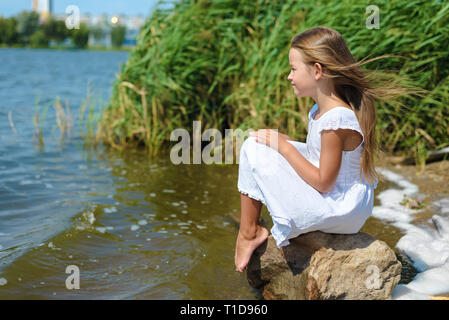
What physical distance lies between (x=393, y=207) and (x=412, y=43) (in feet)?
6.08

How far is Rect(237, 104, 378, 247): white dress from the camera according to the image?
8.26 feet

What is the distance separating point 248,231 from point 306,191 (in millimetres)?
439

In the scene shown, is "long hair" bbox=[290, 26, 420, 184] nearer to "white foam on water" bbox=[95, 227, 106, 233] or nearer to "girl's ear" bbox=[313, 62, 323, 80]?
"girl's ear" bbox=[313, 62, 323, 80]

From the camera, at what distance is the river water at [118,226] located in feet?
10.3

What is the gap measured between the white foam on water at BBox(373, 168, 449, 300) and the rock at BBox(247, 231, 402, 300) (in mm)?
201

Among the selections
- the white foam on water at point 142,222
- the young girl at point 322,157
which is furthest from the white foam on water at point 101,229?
the young girl at point 322,157

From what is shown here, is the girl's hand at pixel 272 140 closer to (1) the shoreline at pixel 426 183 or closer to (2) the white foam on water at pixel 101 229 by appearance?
(1) the shoreline at pixel 426 183

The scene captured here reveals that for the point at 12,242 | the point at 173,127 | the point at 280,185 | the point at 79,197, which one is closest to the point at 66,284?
the point at 12,242

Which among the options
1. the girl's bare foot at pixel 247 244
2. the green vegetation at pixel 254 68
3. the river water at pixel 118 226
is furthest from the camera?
the green vegetation at pixel 254 68

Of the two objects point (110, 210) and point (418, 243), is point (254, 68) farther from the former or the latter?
point (418, 243)

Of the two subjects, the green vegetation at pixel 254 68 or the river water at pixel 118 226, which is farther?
the green vegetation at pixel 254 68

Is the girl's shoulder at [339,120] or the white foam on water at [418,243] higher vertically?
the girl's shoulder at [339,120]

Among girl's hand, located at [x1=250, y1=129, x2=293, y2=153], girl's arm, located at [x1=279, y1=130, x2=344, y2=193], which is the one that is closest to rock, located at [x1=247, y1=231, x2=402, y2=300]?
girl's arm, located at [x1=279, y1=130, x2=344, y2=193]

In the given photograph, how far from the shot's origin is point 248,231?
274 cm
